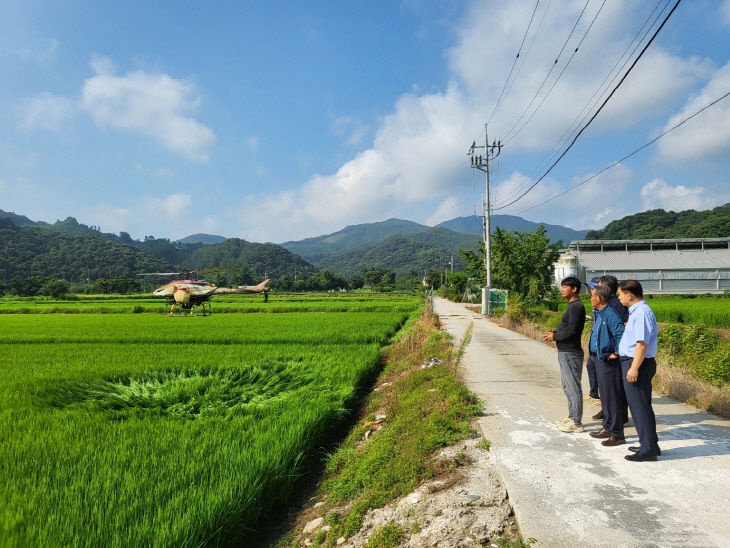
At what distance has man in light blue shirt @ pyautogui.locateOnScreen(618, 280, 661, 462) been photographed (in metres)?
3.50

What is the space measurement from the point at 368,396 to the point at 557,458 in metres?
4.84

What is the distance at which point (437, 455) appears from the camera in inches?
156

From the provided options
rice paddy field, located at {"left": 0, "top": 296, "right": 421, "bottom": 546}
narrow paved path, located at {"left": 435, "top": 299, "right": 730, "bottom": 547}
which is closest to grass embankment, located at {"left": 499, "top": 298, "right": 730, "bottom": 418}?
narrow paved path, located at {"left": 435, "top": 299, "right": 730, "bottom": 547}

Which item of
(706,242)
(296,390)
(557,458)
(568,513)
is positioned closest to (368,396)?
(296,390)

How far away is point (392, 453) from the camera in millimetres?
4203

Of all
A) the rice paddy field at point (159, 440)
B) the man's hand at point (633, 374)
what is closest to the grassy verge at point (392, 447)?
the rice paddy field at point (159, 440)

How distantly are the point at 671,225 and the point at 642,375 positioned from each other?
114 meters

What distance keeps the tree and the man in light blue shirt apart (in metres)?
17.7

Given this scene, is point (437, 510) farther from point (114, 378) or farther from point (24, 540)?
point (114, 378)

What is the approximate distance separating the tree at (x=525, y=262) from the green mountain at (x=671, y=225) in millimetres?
65080

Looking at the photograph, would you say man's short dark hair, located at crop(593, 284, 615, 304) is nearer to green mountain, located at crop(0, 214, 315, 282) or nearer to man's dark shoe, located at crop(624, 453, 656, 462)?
man's dark shoe, located at crop(624, 453, 656, 462)

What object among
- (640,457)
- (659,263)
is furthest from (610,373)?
(659,263)

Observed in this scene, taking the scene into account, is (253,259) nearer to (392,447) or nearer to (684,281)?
(684,281)

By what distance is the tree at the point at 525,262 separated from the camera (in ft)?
68.4
